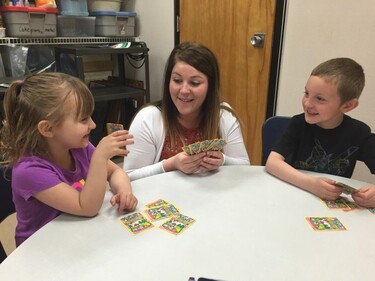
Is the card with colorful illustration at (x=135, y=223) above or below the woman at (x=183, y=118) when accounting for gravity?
below

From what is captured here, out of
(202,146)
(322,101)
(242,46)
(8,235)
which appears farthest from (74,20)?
(322,101)

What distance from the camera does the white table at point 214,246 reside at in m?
0.78

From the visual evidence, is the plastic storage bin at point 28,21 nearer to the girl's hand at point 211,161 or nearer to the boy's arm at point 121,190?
the boy's arm at point 121,190

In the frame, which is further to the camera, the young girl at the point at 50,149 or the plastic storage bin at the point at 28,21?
the plastic storage bin at the point at 28,21

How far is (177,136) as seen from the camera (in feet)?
5.26

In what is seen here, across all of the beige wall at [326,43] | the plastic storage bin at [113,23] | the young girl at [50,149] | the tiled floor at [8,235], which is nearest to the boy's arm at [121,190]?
the young girl at [50,149]

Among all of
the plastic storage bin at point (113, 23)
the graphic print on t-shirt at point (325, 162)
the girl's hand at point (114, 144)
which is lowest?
the graphic print on t-shirt at point (325, 162)

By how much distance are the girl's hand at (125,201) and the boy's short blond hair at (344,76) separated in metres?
0.95

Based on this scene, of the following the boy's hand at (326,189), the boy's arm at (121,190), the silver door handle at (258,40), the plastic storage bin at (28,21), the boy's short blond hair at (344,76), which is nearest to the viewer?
the boy's arm at (121,190)

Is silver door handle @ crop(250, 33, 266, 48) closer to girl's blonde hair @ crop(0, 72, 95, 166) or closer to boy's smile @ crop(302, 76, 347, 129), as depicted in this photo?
boy's smile @ crop(302, 76, 347, 129)

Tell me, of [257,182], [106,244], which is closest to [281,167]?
[257,182]

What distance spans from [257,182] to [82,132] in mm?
679

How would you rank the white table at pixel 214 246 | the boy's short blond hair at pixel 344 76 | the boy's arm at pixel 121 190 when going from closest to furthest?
1. the white table at pixel 214 246
2. the boy's arm at pixel 121 190
3. the boy's short blond hair at pixel 344 76

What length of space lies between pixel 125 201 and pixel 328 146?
37.8 inches
